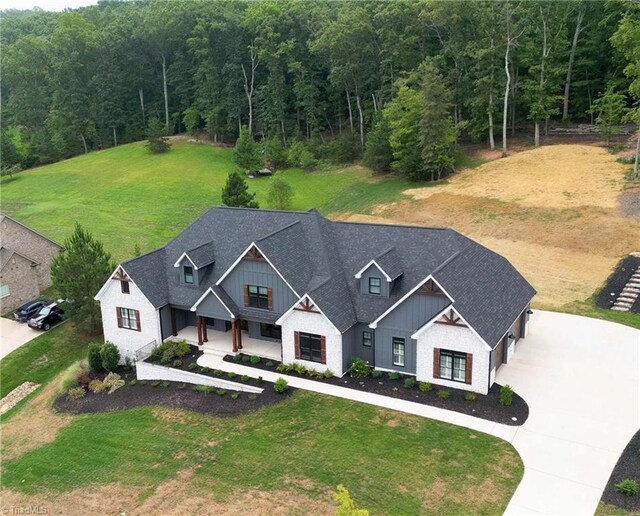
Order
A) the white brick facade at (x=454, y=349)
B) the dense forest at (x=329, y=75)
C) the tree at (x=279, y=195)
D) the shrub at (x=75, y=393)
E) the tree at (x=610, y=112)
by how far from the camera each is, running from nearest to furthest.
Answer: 1. the white brick facade at (x=454, y=349)
2. the shrub at (x=75, y=393)
3. the tree at (x=279, y=195)
4. the tree at (x=610, y=112)
5. the dense forest at (x=329, y=75)

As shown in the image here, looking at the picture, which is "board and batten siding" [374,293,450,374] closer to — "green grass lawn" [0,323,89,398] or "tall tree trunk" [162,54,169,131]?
"green grass lawn" [0,323,89,398]

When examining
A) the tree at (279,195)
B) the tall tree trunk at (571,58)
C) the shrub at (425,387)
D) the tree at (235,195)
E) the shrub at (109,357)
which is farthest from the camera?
the tall tree trunk at (571,58)

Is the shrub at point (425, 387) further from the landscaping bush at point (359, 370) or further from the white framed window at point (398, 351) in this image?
the landscaping bush at point (359, 370)

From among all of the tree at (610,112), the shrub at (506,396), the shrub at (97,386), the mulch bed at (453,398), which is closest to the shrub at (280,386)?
the mulch bed at (453,398)

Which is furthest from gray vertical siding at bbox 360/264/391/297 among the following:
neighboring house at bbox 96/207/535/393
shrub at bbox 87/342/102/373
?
shrub at bbox 87/342/102/373

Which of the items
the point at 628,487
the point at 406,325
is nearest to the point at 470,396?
the point at 406,325

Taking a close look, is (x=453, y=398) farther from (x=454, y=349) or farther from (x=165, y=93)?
(x=165, y=93)
